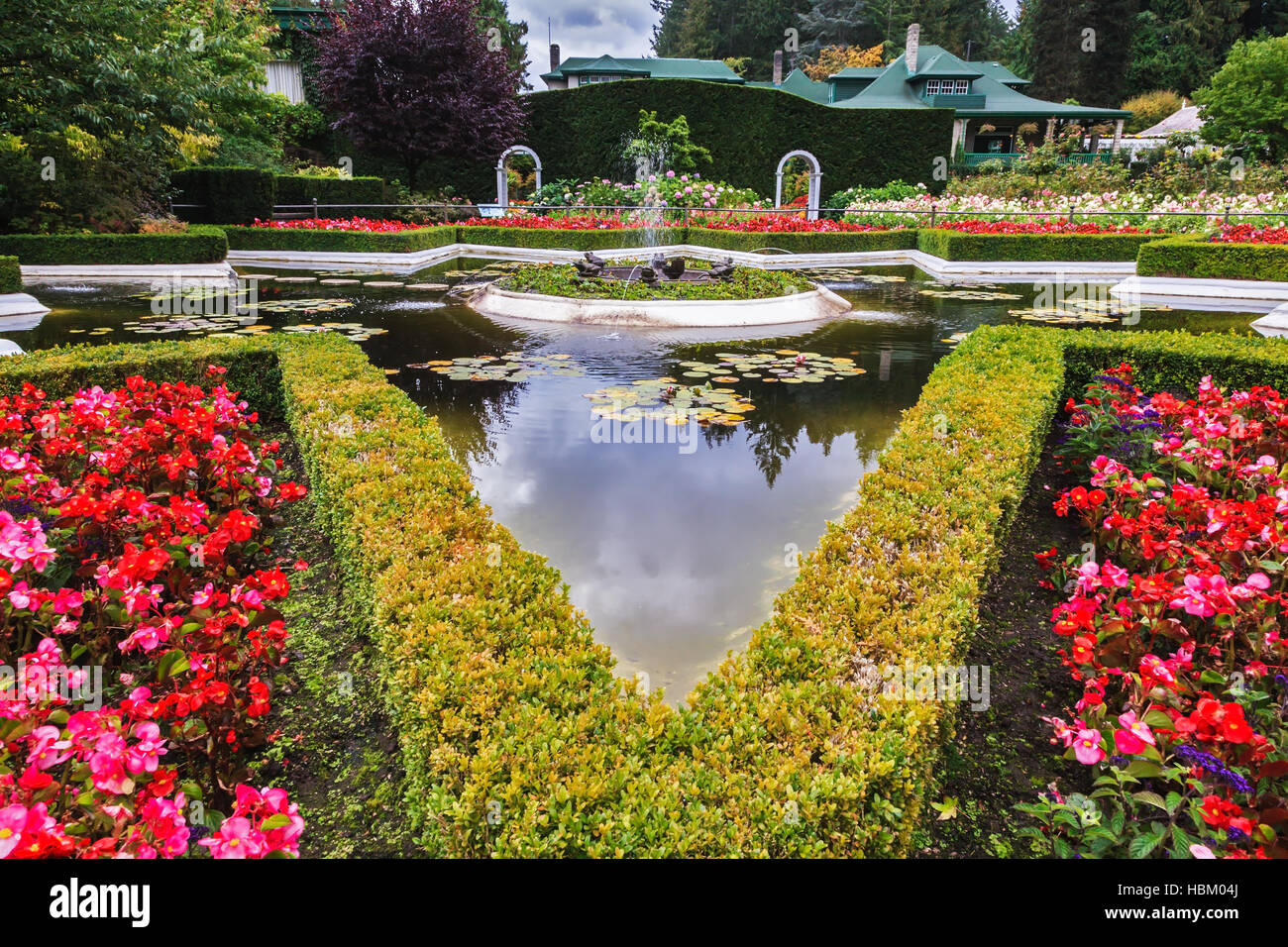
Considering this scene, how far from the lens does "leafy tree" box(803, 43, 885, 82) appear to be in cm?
4750

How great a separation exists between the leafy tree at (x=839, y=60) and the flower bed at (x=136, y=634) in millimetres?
51064

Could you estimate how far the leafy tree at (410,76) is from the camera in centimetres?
2178

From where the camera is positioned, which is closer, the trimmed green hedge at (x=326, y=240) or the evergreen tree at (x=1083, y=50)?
the trimmed green hedge at (x=326, y=240)

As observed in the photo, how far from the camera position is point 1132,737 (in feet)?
6.54

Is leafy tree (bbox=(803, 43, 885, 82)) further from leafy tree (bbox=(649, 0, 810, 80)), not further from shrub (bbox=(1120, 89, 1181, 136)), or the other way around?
shrub (bbox=(1120, 89, 1181, 136))

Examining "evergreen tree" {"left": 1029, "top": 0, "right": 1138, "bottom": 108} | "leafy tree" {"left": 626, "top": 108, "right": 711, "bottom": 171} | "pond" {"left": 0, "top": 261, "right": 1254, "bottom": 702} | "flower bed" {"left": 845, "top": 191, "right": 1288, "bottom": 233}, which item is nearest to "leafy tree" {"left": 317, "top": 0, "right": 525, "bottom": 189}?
"leafy tree" {"left": 626, "top": 108, "right": 711, "bottom": 171}

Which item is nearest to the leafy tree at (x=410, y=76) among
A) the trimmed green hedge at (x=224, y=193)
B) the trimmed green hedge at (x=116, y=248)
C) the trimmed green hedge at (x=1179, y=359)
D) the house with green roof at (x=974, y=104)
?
the trimmed green hedge at (x=224, y=193)

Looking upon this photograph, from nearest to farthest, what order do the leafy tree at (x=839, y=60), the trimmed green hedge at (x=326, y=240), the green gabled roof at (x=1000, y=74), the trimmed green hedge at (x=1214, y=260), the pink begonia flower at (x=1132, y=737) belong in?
the pink begonia flower at (x=1132, y=737), the trimmed green hedge at (x=1214, y=260), the trimmed green hedge at (x=326, y=240), the green gabled roof at (x=1000, y=74), the leafy tree at (x=839, y=60)

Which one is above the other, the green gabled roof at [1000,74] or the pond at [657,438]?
the green gabled roof at [1000,74]

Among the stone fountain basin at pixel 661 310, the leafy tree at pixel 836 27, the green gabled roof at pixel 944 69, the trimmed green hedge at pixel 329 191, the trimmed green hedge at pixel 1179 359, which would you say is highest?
the leafy tree at pixel 836 27

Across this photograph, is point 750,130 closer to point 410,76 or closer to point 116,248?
point 410,76

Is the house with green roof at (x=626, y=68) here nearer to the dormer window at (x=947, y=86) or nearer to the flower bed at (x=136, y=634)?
the dormer window at (x=947, y=86)
